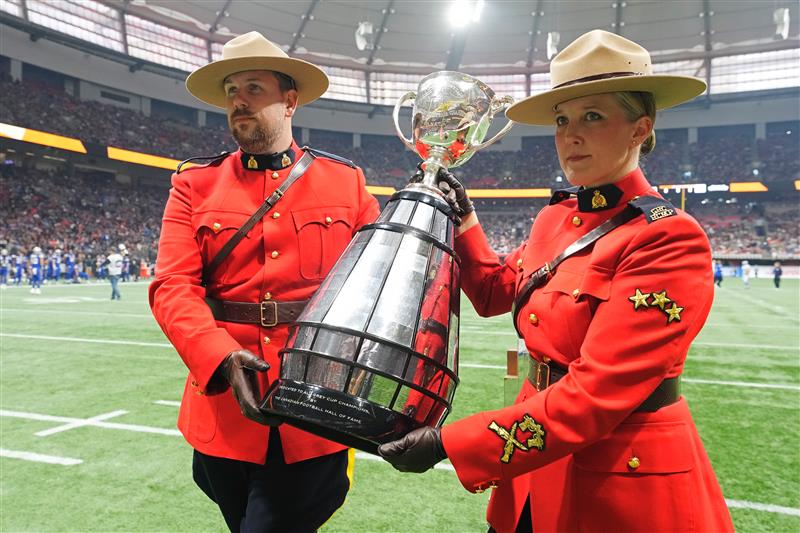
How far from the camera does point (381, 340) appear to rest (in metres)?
1.08

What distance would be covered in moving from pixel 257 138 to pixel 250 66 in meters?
0.22

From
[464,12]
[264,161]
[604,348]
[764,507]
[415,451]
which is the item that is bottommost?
[764,507]

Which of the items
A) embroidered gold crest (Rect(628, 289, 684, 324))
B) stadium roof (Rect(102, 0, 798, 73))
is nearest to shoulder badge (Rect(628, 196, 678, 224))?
embroidered gold crest (Rect(628, 289, 684, 324))

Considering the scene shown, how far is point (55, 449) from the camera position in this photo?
3.67m

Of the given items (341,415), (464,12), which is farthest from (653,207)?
(464,12)

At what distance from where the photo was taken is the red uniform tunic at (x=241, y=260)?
162 centimetres

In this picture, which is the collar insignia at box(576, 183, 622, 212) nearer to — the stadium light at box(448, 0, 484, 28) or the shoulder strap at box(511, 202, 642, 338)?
the shoulder strap at box(511, 202, 642, 338)

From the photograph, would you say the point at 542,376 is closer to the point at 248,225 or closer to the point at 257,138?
the point at 248,225

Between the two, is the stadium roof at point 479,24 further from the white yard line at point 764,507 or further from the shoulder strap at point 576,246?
the shoulder strap at point 576,246

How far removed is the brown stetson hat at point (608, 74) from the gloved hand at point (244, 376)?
962mm

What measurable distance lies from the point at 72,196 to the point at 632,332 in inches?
1222

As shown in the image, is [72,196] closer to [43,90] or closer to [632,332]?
[43,90]

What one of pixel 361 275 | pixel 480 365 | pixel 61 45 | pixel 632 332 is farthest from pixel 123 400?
pixel 61 45

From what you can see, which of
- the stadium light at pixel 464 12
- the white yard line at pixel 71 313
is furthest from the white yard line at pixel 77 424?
the stadium light at pixel 464 12
